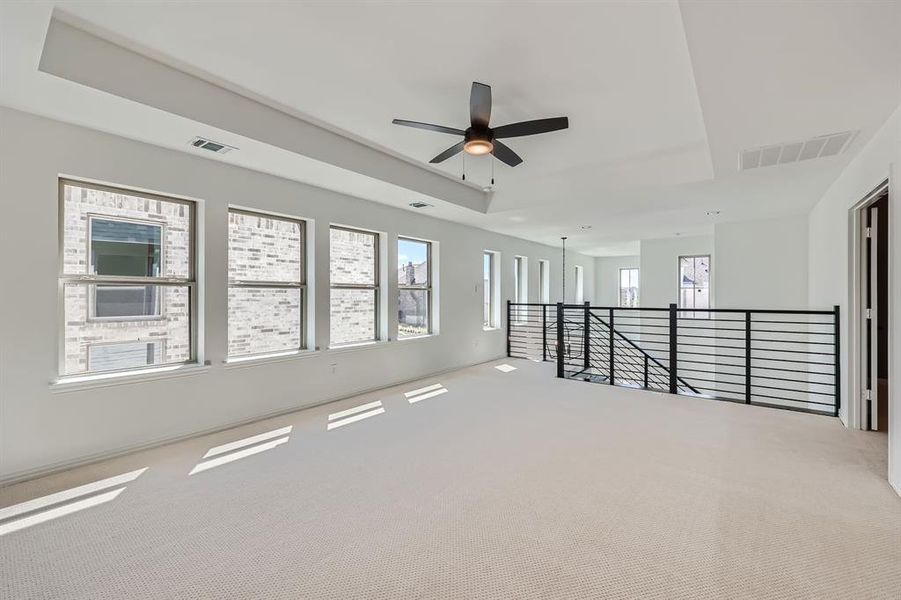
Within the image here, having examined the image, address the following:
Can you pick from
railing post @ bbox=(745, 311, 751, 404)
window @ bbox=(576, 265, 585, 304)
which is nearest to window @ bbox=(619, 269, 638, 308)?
window @ bbox=(576, 265, 585, 304)

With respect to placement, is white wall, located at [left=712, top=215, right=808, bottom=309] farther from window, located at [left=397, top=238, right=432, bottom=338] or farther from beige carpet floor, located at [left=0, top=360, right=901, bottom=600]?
window, located at [left=397, top=238, right=432, bottom=338]

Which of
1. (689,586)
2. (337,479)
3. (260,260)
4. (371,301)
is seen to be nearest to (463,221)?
(371,301)

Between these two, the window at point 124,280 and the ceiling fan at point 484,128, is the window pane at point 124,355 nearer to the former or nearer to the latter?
the window at point 124,280

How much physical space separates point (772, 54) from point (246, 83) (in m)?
3.25

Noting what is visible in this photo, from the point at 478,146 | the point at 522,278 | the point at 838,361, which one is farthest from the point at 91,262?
the point at 522,278

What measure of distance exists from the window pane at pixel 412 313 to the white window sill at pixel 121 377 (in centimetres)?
268

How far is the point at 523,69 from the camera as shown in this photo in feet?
8.68

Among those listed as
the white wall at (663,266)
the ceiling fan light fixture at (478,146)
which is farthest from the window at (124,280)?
the white wall at (663,266)

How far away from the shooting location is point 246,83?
2.87 m

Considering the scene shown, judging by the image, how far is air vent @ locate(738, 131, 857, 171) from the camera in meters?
3.11

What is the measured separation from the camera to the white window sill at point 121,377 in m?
2.90

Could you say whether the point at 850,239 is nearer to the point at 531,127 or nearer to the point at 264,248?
the point at 531,127

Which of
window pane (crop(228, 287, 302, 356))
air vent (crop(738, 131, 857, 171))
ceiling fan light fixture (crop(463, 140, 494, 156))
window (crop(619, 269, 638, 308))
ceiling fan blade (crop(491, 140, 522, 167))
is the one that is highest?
air vent (crop(738, 131, 857, 171))

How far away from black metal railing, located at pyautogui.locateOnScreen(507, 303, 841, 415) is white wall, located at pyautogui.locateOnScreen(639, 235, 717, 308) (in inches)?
22.3
